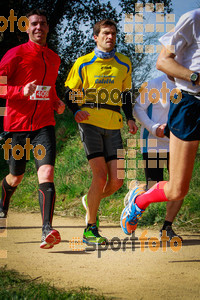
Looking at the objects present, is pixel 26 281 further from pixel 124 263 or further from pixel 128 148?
pixel 128 148

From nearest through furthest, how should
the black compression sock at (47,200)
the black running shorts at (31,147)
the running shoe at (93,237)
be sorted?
the black compression sock at (47,200)
the black running shorts at (31,147)
the running shoe at (93,237)

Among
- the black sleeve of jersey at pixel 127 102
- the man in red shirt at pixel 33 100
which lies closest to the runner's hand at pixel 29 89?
the man in red shirt at pixel 33 100

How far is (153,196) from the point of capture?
4879 millimetres

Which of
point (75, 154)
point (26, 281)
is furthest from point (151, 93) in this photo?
point (75, 154)

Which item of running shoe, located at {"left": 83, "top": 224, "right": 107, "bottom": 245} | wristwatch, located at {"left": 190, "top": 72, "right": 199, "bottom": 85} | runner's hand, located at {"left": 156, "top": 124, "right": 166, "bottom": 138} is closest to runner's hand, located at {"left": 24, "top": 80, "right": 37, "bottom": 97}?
runner's hand, located at {"left": 156, "top": 124, "right": 166, "bottom": 138}

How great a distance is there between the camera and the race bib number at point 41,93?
572cm

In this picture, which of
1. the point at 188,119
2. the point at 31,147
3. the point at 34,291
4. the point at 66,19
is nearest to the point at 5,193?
the point at 31,147

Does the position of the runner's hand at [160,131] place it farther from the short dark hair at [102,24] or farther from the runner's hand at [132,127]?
the short dark hair at [102,24]

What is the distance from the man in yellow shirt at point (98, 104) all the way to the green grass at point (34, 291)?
1.80m

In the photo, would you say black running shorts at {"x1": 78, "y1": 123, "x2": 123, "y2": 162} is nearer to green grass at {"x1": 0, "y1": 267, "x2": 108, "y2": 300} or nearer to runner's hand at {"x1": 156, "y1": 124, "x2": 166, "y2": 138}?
runner's hand at {"x1": 156, "y1": 124, "x2": 166, "y2": 138}

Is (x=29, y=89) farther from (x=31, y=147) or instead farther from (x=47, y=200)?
(x=47, y=200)

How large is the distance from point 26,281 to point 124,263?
1177 mm

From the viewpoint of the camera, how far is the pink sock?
473 cm

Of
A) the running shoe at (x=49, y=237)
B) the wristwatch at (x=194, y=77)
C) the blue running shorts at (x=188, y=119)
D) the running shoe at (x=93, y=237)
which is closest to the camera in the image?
the wristwatch at (x=194, y=77)
